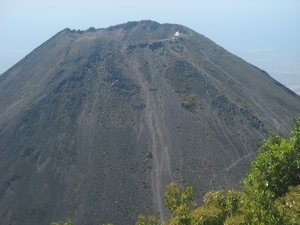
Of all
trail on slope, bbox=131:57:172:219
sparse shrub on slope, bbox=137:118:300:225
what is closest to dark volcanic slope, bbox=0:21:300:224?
trail on slope, bbox=131:57:172:219

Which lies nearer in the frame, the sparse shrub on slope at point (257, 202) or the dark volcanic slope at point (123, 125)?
the sparse shrub on slope at point (257, 202)

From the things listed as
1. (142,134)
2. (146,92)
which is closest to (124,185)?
(142,134)

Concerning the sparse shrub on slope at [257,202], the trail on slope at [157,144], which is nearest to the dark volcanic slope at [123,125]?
the trail on slope at [157,144]

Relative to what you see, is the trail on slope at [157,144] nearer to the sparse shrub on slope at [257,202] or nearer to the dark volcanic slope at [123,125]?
the dark volcanic slope at [123,125]

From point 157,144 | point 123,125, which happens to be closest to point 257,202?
point 157,144

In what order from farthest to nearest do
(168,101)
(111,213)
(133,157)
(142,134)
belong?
(168,101) < (142,134) < (133,157) < (111,213)

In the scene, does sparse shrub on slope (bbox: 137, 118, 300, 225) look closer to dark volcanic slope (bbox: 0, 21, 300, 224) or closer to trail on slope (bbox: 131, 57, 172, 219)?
trail on slope (bbox: 131, 57, 172, 219)

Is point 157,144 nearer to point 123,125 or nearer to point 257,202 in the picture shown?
point 123,125

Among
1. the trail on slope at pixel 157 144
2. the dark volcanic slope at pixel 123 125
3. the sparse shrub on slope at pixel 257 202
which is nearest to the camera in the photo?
the sparse shrub on slope at pixel 257 202

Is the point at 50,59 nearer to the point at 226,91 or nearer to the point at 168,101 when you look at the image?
the point at 168,101
